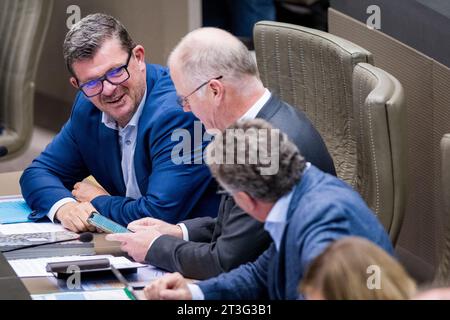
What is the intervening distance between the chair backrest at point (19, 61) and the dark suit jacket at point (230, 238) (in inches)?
81.6

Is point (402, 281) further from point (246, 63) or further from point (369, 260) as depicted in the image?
point (246, 63)

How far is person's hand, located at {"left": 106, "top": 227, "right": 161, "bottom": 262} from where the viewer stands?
8.36 ft

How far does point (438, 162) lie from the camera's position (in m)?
3.57

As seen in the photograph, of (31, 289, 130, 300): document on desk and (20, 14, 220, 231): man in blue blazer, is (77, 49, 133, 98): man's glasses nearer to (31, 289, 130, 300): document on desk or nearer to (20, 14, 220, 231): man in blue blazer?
(20, 14, 220, 231): man in blue blazer

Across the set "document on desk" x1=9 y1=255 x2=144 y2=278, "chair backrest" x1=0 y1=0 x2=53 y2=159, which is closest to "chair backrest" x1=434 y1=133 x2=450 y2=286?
"document on desk" x1=9 y1=255 x2=144 y2=278

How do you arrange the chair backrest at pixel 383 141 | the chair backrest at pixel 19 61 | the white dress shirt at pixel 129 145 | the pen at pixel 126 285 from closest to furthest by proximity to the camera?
1. the pen at pixel 126 285
2. the chair backrest at pixel 383 141
3. the white dress shirt at pixel 129 145
4. the chair backrest at pixel 19 61

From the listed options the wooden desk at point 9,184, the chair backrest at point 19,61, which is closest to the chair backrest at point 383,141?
the wooden desk at point 9,184

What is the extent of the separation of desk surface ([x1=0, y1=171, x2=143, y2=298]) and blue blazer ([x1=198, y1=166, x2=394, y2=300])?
31 centimetres

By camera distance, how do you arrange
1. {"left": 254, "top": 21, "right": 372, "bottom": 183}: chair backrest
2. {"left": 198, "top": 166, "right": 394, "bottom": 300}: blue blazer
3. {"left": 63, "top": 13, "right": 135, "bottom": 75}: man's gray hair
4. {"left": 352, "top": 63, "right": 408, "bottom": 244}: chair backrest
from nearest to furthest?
1. {"left": 198, "top": 166, "right": 394, "bottom": 300}: blue blazer
2. {"left": 352, "top": 63, "right": 408, "bottom": 244}: chair backrest
3. {"left": 63, "top": 13, "right": 135, "bottom": 75}: man's gray hair
4. {"left": 254, "top": 21, "right": 372, "bottom": 183}: chair backrest

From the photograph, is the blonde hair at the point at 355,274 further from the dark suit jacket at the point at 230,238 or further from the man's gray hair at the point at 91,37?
the man's gray hair at the point at 91,37

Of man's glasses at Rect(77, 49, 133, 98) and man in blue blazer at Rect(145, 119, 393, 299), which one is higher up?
man in blue blazer at Rect(145, 119, 393, 299)

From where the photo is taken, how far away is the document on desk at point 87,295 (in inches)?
89.7

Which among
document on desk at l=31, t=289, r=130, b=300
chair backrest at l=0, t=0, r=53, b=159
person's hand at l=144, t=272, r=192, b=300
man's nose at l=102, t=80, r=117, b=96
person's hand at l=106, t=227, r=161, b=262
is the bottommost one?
chair backrest at l=0, t=0, r=53, b=159
